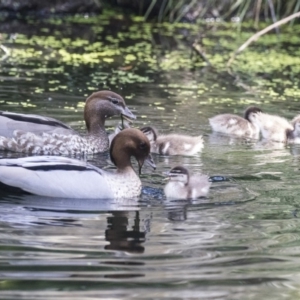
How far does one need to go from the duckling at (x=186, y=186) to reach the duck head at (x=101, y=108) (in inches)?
91.1

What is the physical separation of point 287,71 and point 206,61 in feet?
3.83

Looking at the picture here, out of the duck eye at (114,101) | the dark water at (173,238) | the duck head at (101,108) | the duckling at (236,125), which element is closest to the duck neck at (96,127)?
the duck head at (101,108)

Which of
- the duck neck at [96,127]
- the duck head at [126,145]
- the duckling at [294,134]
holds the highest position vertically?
the duckling at [294,134]

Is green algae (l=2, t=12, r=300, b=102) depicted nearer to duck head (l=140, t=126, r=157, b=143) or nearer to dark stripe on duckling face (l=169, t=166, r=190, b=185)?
duck head (l=140, t=126, r=157, b=143)

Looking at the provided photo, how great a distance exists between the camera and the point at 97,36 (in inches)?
653

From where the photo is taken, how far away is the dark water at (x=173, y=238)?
5.26 metres

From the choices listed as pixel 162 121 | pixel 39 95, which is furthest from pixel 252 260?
pixel 39 95

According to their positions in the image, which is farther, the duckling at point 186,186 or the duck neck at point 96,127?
the duck neck at point 96,127

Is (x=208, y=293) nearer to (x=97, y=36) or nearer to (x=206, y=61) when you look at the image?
(x=206, y=61)

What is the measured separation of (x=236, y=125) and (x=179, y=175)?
8.79ft

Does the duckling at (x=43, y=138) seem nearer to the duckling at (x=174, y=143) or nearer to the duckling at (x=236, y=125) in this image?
the duckling at (x=174, y=143)

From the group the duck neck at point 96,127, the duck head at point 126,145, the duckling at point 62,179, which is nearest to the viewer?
the duckling at point 62,179

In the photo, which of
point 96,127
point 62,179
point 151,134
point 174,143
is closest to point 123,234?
point 62,179

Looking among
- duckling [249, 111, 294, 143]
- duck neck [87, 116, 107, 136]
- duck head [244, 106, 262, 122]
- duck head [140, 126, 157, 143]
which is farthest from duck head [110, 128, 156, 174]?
duck head [244, 106, 262, 122]
